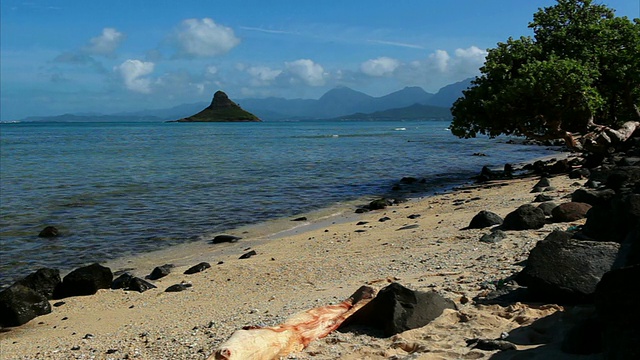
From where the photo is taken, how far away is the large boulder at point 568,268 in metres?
6.15

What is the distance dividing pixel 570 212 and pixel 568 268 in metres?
5.62

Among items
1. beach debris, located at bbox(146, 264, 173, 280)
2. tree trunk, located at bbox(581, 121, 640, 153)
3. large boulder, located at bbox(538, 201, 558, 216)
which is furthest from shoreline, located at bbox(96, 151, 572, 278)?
tree trunk, located at bbox(581, 121, 640, 153)

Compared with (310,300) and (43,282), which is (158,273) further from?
(310,300)

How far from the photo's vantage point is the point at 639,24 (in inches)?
1053

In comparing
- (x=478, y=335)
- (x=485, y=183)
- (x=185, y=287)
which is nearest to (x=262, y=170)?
(x=485, y=183)

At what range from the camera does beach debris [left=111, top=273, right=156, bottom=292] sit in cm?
1132

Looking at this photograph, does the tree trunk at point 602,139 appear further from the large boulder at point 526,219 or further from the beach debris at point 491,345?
the beach debris at point 491,345

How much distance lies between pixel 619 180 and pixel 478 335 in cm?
738

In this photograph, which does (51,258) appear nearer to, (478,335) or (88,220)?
(88,220)

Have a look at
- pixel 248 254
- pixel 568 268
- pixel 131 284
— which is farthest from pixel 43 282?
pixel 568 268

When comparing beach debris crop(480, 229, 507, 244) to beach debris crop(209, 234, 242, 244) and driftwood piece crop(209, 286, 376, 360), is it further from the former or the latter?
beach debris crop(209, 234, 242, 244)

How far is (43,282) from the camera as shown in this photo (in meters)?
11.3

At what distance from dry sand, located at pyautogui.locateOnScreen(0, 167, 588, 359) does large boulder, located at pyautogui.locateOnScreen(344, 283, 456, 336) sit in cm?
13

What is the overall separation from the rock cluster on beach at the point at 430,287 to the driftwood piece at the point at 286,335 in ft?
0.57
